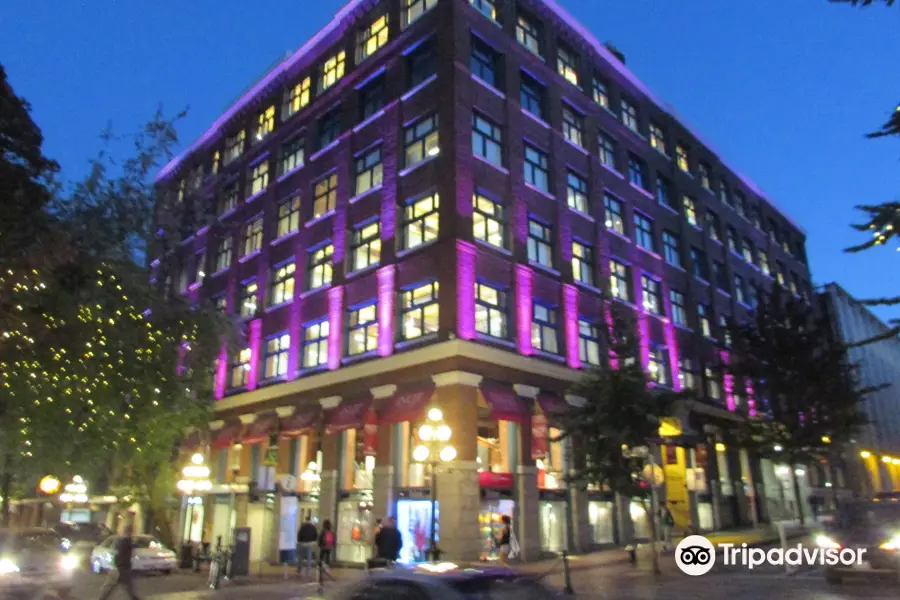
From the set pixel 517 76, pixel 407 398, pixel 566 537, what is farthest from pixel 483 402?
pixel 517 76

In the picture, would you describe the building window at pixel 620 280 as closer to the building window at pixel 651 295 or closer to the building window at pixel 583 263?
the building window at pixel 583 263

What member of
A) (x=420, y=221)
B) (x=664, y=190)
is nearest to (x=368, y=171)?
(x=420, y=221)

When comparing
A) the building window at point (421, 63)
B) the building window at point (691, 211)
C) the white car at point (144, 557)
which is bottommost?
the white car at point (144, 557)

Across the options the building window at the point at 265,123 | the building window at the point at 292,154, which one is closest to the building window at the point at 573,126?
the building window at the point at 292,154

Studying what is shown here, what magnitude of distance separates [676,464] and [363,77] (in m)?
22.6

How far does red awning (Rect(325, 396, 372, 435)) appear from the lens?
2377 cm

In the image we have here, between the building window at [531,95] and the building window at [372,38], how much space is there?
21.0ft

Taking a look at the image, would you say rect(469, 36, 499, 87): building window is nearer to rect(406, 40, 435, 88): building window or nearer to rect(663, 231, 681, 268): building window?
rect(406, 40, 435, 88): building window

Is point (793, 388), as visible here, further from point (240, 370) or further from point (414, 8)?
point (240, 370)

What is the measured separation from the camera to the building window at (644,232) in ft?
111

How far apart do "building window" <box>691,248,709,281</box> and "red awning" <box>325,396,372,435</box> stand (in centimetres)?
2224

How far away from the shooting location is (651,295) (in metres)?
33.4

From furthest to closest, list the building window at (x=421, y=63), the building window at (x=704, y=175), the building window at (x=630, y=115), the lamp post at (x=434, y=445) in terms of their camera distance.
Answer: the building window at (x=704, y=175) < the building window at (x=630, y=115) < the building window at (x=421, y=63) < the lamp post at (x=434, y=445)

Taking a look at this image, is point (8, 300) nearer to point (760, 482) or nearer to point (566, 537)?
point (566, 537)
